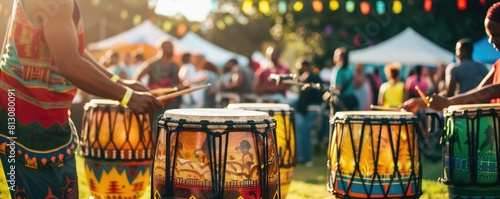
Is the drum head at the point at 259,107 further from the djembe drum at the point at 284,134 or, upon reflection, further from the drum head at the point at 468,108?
the drum head at the point at 468,108

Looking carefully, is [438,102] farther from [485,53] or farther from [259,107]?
[485,53]

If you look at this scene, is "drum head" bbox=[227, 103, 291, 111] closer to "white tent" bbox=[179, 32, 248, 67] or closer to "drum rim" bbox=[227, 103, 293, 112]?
"drum rim" bbox=[227, 103, 293, 112]

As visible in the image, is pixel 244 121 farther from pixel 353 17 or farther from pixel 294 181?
pixel 353 17

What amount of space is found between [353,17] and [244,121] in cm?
2231

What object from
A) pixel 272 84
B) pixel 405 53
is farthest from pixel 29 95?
pixel 405 53

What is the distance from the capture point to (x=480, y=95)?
514 cm

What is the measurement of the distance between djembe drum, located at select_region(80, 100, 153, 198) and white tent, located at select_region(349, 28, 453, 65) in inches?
431

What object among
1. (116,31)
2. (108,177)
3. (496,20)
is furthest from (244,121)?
(116,31)

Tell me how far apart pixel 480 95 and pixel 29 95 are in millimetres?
3055

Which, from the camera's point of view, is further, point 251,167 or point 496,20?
point 496,20

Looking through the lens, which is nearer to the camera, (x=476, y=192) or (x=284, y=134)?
(x=476, y=192)

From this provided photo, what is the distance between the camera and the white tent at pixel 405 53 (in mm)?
16500

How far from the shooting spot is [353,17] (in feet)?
84.0

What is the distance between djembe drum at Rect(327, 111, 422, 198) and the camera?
4.95m
